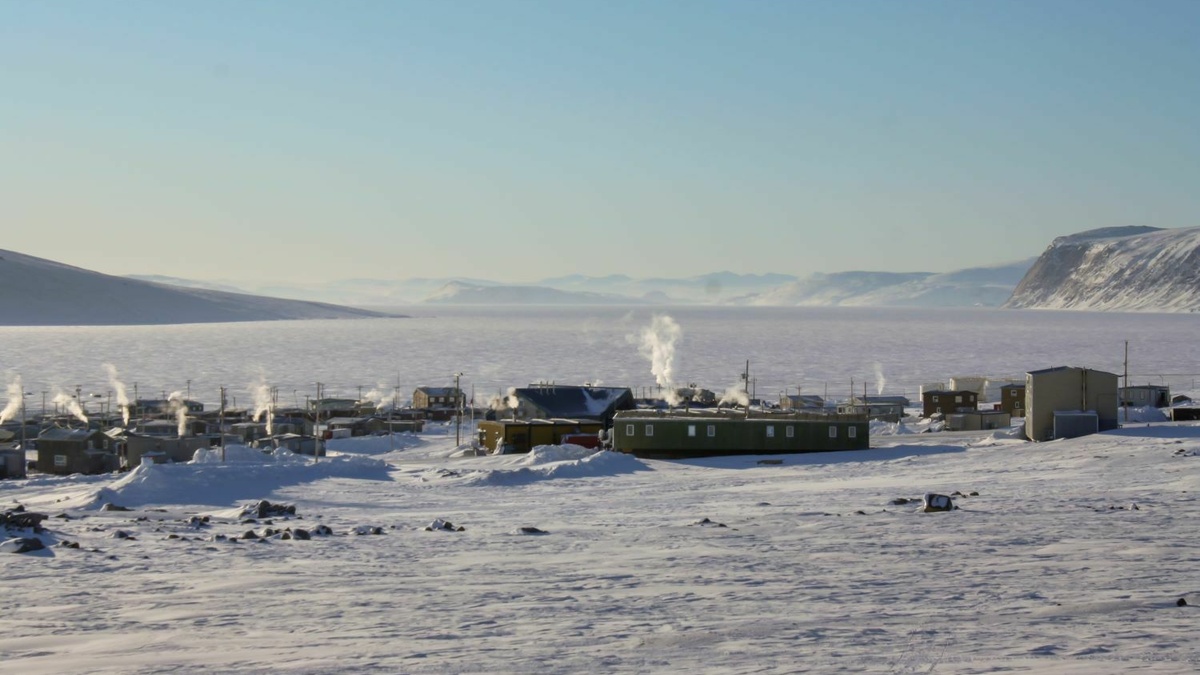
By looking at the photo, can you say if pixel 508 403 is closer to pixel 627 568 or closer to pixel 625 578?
pixel 627 568

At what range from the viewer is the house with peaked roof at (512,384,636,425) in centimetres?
6662

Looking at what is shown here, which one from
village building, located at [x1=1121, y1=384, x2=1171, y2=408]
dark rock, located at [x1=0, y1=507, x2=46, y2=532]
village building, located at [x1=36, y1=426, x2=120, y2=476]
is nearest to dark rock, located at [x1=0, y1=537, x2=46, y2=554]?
dark rock, located at [x1=0, y1=507, x2=46, y2=532]

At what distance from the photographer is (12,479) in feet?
153

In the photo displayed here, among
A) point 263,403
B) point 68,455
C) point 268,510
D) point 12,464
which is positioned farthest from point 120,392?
point 268,510

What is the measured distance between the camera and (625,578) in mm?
21641

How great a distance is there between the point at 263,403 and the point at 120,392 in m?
12.1

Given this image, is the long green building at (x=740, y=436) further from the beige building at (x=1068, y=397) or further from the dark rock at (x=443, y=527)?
the dark rock at (x=443, y=527)

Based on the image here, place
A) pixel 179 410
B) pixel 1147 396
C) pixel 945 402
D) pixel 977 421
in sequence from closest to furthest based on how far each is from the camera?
1. pixel 977 421
2. pixel 1147 396
3. pixel 179 410
4. pixel 945 402

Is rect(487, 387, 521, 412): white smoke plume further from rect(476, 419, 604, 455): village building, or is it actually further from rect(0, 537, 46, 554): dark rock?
rect(0, 537, 46, 554): dark rock

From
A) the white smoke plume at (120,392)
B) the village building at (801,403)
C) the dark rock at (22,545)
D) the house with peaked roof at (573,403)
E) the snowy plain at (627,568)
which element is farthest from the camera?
the village building at (801,403)

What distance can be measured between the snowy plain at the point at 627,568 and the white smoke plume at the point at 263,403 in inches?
828

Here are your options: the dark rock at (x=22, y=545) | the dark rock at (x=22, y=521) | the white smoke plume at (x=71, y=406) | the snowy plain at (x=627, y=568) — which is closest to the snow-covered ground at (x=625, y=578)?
the snowy plain at (x=627, y=568)

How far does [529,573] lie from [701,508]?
11.2 m

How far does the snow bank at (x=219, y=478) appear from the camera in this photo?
116ft
